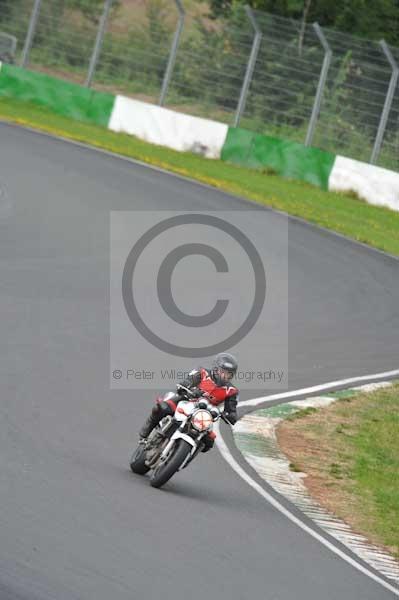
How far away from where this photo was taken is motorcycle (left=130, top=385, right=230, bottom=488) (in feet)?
34.5

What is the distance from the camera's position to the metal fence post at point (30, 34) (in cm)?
3831

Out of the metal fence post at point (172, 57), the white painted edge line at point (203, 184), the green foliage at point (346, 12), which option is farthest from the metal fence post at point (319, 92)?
the green foliage at point (346, 12)

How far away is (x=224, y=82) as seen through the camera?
36.5 m

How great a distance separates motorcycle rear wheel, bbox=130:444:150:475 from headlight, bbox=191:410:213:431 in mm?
722

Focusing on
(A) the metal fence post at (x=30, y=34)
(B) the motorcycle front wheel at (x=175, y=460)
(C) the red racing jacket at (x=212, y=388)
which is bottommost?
(B) the motorcycle front wheel at (x=175, y=460)

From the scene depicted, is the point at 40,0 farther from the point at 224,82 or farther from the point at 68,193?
the point at 68,193

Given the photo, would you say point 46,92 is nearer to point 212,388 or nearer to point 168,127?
point 168,127

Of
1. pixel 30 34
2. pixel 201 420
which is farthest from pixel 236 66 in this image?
pixel 201 420

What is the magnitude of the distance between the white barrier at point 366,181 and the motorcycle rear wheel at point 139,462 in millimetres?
21118

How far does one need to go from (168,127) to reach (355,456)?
73.6 ft

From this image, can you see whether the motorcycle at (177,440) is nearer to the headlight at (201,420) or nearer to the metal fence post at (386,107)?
the headlight at (201,420)

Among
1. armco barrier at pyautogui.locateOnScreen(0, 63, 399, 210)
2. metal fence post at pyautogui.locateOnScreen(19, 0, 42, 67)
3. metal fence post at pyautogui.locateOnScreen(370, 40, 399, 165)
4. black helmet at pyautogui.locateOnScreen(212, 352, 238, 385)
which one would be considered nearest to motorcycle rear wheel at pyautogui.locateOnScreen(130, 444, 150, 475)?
black helmet at pyautogui.locateOnScreen(212, 352, 238, 385)

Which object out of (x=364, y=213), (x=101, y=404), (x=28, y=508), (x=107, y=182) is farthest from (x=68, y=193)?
(x=28, y=508)

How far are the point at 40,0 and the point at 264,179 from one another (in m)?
10.4
